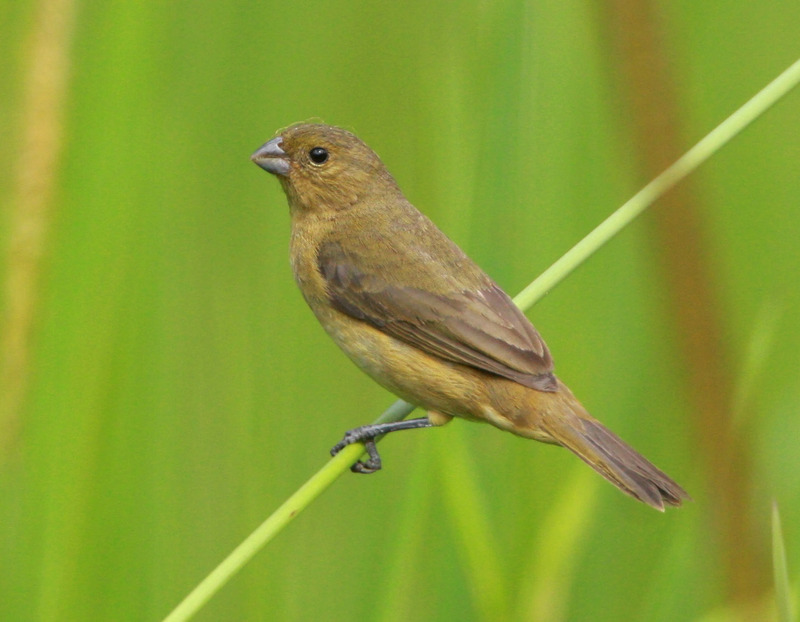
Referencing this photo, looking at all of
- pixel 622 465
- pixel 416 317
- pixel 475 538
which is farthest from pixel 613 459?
pixel 416 317

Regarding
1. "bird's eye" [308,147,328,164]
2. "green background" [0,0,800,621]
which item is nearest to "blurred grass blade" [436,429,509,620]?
"green background" [0,0,800,621]

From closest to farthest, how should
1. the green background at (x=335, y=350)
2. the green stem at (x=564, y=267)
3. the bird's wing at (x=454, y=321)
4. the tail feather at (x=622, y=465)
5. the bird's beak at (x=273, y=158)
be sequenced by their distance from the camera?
the green stem at (x=564, y=267) → the green background at (x=335, y=350) → the tail feather at (x=622, y=465) → the bird's wing at (x=454, y=321) → the bird's beak at (x=273, y=158)

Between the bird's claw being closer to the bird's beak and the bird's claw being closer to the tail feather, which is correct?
the tail feather

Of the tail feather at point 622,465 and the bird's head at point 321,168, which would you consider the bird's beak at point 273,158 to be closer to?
the bird's head at point 321,168

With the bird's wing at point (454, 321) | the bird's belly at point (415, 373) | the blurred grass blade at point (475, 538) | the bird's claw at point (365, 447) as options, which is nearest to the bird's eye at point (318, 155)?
the bird's wing at point (454, 321)

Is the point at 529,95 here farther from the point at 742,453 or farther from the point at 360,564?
the point at 360,564
